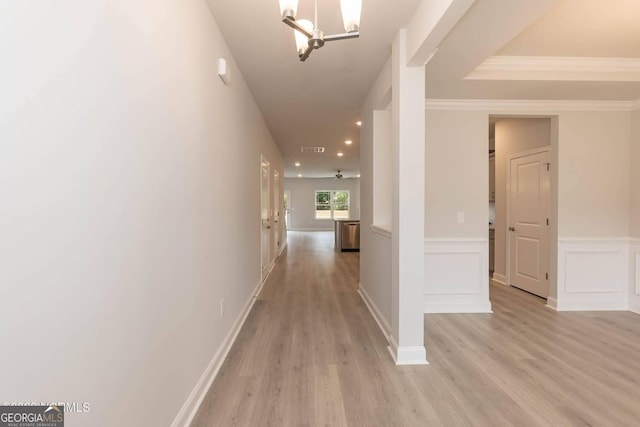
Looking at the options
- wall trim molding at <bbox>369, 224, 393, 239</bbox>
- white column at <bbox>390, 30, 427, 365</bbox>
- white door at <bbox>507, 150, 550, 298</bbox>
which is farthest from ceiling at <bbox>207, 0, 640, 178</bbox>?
wall trim molding at <bbox>369, 224, 393, 239</bbox>

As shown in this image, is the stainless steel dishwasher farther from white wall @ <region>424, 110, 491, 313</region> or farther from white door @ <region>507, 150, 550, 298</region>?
white wall @ <region>424, 110, 491, 313</region>

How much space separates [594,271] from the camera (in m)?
3.63

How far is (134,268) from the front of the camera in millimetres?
1226

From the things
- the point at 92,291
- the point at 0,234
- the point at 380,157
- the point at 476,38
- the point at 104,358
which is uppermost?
the point at 476,38

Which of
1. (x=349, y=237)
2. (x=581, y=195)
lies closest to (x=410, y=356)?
(x=581, y=195)

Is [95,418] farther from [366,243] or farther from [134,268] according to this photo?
[366,243]

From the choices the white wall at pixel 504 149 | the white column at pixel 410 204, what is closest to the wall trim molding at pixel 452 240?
the white column at pixel 410 204

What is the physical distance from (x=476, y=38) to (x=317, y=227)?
12644 mm

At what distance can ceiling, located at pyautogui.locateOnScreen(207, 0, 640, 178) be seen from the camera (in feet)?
6.98

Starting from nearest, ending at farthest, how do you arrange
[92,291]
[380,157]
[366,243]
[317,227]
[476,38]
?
[92,291] → [476,38] → [380,157] → [366,243] → [317,227]

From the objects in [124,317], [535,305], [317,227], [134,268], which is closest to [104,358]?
[124,317]

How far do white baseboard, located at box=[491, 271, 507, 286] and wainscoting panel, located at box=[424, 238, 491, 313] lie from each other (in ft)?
4.68

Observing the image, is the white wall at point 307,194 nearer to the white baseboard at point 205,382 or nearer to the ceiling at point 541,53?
the ceiling at point 541,53

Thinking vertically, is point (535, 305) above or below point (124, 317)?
below
